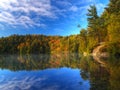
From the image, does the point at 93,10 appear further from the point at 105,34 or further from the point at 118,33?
the point at 118,33

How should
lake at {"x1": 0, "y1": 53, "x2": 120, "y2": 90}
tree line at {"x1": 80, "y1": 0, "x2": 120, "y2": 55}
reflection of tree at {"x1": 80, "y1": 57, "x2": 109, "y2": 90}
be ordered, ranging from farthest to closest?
tree line at {"x1": 80, "y1": 0, "x2": 120, "y2": 55}, lake at {"x1": 0, "y1": 53, "x2": 120, "y2": 90}, reflection of tree at {"x1": 80, "y1": 57, "x2": 109, "y2": 90}

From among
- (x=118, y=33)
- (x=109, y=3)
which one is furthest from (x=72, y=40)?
(x=118, y=33)

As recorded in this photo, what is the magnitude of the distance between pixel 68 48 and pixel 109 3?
10964cm

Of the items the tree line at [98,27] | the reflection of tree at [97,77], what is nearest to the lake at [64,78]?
the reflection of tree at [97,77]

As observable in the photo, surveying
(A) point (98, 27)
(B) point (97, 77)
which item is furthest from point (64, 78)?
(A) point (98, 27)

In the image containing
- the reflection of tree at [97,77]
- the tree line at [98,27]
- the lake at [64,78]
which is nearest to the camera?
the reflection of tree at [97,77]

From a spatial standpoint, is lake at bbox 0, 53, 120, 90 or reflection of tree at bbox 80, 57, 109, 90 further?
lake at bbox 0, 53, 120, 90

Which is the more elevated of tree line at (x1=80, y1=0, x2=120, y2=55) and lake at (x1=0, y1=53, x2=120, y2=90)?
tree line at (x1=80, y1=0, x2=120, y2=55)

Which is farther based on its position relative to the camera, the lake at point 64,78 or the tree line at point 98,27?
the tree line at point 98,27

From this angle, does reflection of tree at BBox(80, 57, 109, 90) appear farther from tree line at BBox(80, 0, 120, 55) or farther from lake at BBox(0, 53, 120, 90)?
tree line at BBox(80, 0, 120, 55)

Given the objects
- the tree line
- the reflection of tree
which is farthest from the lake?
the tree line

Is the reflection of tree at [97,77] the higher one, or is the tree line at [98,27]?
the tree line at [98,27]

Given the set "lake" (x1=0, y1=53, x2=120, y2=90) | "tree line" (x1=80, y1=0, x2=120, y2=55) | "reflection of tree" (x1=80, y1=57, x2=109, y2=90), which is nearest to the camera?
"reflection of tree" (x1=80, y1=57, x2=109, y2=90)

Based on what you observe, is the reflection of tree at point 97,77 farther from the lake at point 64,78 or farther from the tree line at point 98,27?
the tree line at point 98,27
